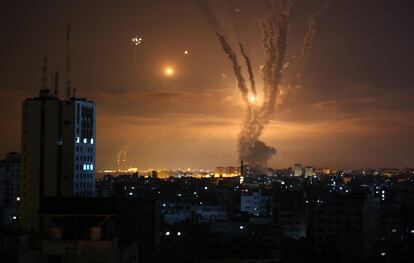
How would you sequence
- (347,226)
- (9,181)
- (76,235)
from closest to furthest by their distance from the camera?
(76,235), (347,226), (9,181)

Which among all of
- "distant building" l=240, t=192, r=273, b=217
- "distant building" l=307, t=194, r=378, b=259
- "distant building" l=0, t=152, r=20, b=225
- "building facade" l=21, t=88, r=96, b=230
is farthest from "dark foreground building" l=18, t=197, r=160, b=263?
"distant building" l=240, t=192, r=273, b=217

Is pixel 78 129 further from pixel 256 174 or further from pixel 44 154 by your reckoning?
pixel 256 174

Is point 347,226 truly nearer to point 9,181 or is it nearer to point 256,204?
point 256,204

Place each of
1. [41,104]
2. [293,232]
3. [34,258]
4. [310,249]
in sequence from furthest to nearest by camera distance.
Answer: [293,232] → [310,249] → [41,104] → [34,258]

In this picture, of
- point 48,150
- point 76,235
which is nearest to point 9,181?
point 48,150

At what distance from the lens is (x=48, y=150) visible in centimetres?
2120

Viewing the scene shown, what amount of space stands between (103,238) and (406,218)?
74.5ft

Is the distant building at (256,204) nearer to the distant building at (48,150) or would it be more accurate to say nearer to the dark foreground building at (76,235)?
the distant building at (48,150)

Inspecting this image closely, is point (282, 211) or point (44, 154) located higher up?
point (44, 154)

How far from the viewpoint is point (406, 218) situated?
27.4 m

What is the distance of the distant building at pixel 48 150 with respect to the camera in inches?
819

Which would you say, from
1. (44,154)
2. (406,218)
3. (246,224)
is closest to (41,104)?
(44,154)

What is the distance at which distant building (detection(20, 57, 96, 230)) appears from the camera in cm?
2080

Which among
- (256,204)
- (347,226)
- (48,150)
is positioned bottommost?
(256,204)
